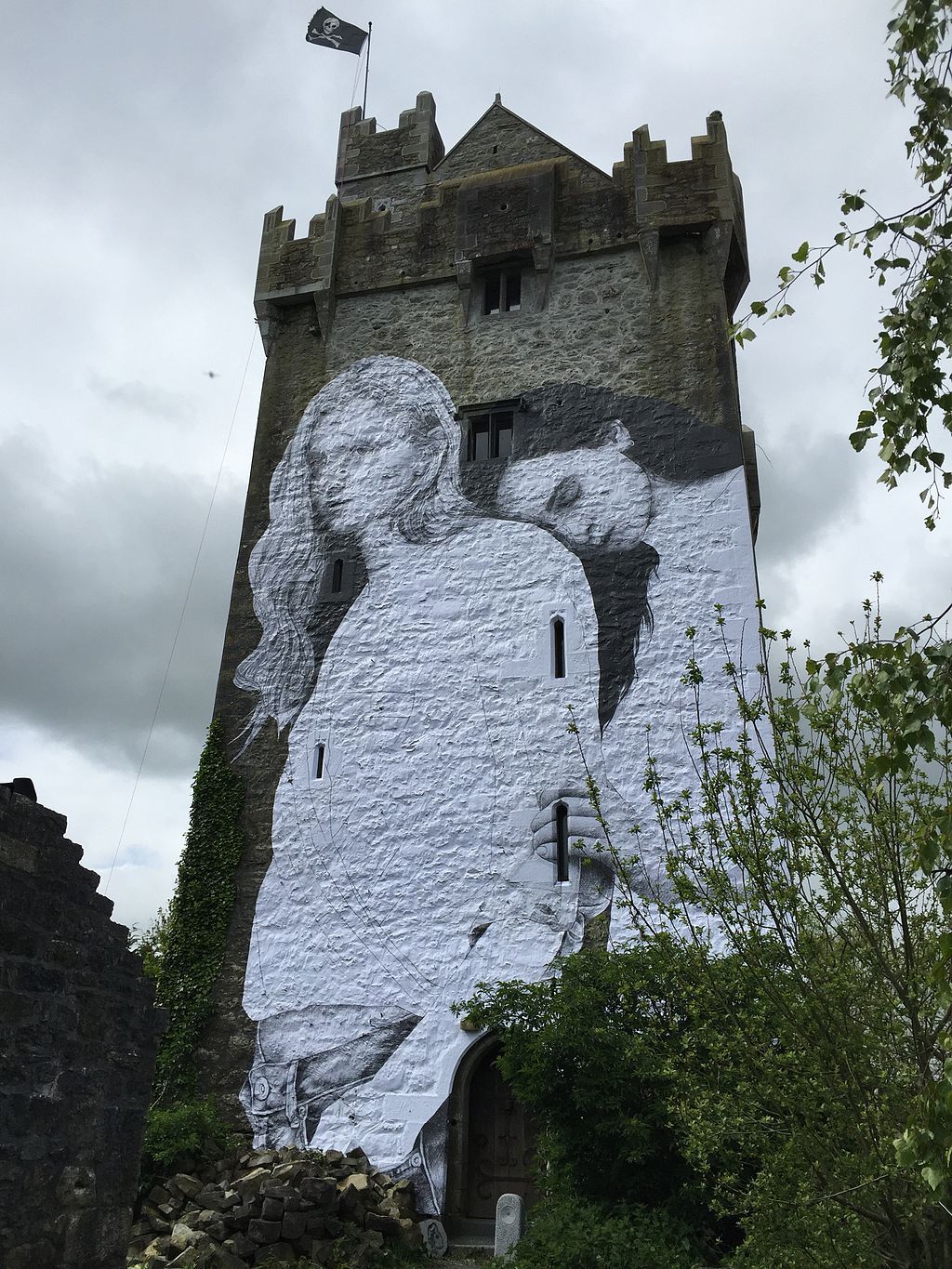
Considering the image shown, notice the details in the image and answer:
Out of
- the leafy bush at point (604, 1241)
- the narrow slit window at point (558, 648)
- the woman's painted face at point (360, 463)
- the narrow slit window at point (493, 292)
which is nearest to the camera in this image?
the leafy bush at point (604, 1241)

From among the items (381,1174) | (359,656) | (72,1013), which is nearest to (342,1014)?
(381,1174)

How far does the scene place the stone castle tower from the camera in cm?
1288

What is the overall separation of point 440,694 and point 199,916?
4.18 metres

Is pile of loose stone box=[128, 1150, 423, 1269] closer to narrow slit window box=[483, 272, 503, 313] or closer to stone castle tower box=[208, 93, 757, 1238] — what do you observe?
stone castle tower box=[208, 93, 757, 1238]

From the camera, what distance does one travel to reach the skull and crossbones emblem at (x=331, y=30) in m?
21.5

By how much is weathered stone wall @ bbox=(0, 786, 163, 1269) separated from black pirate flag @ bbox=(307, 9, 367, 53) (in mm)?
20106

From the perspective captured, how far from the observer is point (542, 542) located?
586 inches

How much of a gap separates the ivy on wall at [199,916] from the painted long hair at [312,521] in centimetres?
94

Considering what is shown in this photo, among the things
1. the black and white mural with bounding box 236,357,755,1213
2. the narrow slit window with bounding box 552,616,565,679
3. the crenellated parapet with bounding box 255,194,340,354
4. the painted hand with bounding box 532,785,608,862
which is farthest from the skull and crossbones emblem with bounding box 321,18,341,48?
the painted hand with bounding box 532,785,608,862

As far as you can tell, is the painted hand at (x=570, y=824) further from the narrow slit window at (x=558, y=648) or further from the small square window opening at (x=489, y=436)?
the small square window opening at (x=489, y=436)

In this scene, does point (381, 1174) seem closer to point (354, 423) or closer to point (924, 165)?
point (354, 423)

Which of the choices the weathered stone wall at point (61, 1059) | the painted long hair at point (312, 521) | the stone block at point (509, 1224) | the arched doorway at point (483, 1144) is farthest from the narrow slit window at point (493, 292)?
the weathered stone wall at point (61, 1059)

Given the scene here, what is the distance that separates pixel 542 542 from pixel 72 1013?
10.3 m

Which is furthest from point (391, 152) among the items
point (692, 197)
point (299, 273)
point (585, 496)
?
point (585, 496)
